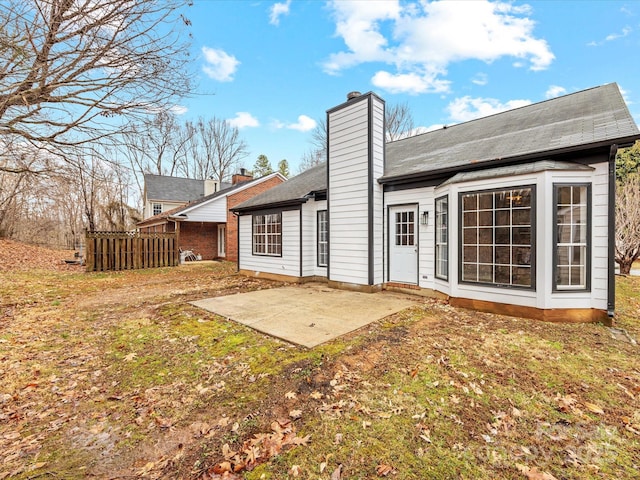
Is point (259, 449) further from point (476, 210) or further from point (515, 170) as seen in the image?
point (515, 170)

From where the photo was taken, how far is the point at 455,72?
17016 mm

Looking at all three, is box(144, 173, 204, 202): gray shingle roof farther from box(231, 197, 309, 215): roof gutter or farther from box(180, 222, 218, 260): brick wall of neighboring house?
box(231, 197, 309, 215): roof gutter

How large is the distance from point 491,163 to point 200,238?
59.1ft

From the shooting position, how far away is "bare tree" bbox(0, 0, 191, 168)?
192 inches

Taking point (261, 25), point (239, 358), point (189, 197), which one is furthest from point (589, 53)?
point (189, 197)

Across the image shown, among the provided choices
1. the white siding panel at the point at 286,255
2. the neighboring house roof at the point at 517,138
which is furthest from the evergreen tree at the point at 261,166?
the neighboring house roof at the point at 517,138

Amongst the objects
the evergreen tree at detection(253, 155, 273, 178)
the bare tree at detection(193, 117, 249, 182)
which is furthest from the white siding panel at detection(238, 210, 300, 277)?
the evergreen tree at detection(253, 155, 273, 178)

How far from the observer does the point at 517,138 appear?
6.57 metres

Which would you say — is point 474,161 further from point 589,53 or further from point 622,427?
point 589,53

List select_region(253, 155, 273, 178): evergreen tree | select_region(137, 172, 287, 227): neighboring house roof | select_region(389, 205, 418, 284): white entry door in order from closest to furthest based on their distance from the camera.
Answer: select_region(389, 205, 418, 284): white entry door < select_region(137, 172, 287, 227): neighboring house roof < select_region(253, 155, 273, 178): evergreen tree

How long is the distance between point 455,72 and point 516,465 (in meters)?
20.1

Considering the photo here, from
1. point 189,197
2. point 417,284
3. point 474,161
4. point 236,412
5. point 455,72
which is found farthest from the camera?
point 189,197

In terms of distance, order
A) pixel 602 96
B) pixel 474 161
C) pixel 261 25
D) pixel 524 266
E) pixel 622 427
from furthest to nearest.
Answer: pixel 261 25 → pixel 602 96 → pixel 474 161 → pixel 524 266 → pixel 622 427

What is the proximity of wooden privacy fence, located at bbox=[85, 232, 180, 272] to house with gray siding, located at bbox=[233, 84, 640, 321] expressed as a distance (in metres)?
7.84
